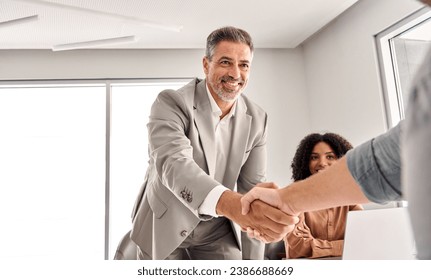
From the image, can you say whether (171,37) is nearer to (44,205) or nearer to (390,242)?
(44,205)

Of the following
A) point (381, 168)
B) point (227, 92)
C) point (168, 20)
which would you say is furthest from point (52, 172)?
point (381, 168)

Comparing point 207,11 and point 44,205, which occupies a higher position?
point 207,11

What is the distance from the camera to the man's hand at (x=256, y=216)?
3.03 feet

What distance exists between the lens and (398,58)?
2.38 metres

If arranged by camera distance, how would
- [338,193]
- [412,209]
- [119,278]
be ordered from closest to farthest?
[412,209] < [338,193] < [119,278]

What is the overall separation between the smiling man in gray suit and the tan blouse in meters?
0.47

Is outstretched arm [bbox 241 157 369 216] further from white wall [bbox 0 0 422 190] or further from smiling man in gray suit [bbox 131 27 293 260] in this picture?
white wall [bbox 0 0 422 190]

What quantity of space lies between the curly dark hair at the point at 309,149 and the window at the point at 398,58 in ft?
1.78

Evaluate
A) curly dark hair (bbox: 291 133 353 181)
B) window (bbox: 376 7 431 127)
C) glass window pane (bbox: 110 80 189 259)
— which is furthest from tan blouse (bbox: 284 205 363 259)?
glass window pane (bbox: 110 80 189 259)

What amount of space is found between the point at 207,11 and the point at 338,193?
2209 mm

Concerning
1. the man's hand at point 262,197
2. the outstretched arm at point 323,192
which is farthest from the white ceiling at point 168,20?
the outstretched arm at point 323,192

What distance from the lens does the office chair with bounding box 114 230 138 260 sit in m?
1.17

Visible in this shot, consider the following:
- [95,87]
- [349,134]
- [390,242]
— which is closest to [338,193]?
[390,242]

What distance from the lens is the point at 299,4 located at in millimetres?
2564
